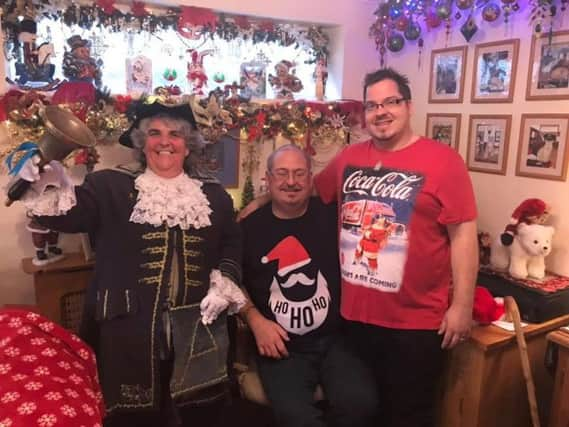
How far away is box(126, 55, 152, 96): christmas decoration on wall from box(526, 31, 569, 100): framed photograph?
1746 mm

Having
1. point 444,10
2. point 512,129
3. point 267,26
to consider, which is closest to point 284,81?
point 267,26

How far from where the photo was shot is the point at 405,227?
1.61m

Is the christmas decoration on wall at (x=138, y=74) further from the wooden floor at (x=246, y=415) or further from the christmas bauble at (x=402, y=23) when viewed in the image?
the wooden floor at (x=246, y=415)

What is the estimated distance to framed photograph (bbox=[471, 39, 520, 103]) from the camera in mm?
2291

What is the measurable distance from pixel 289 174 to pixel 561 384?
1.19 meters

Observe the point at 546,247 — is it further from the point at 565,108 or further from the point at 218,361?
the point at 218,361

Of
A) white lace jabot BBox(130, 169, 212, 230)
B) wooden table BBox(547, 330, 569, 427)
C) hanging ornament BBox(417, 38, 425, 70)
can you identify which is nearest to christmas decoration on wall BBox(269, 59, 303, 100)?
hanging ornament BBox(417, 38, 425, 70)

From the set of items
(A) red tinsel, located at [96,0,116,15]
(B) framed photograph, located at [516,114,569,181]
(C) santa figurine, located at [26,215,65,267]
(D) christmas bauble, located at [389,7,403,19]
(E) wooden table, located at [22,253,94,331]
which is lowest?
(E) wooden table, located at [22,253,94,331]

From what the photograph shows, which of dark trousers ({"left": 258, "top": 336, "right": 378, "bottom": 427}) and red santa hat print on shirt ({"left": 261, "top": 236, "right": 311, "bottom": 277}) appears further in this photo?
red santa hat print on shirt ({"left": 261, "top": 236, "right": 311, "bottom": 277})

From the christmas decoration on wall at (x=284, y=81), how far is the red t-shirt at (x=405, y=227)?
1167mm

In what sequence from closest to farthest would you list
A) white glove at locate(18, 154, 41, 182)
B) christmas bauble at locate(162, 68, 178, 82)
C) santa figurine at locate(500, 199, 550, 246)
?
white glove at locate(18, 154, 41, 182)
santa figurine at locate(500, 199, 550, 246)
christmas bauble at locate(162, 68, 178, 82)

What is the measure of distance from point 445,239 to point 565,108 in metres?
0.92

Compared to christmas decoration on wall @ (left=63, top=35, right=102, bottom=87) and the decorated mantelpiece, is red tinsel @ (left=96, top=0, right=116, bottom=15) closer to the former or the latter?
christmas decoration on wall @ (left=63, top=35, right=102, bottom=87)

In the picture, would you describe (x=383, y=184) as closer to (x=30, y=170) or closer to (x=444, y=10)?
(x=30, y=170)
